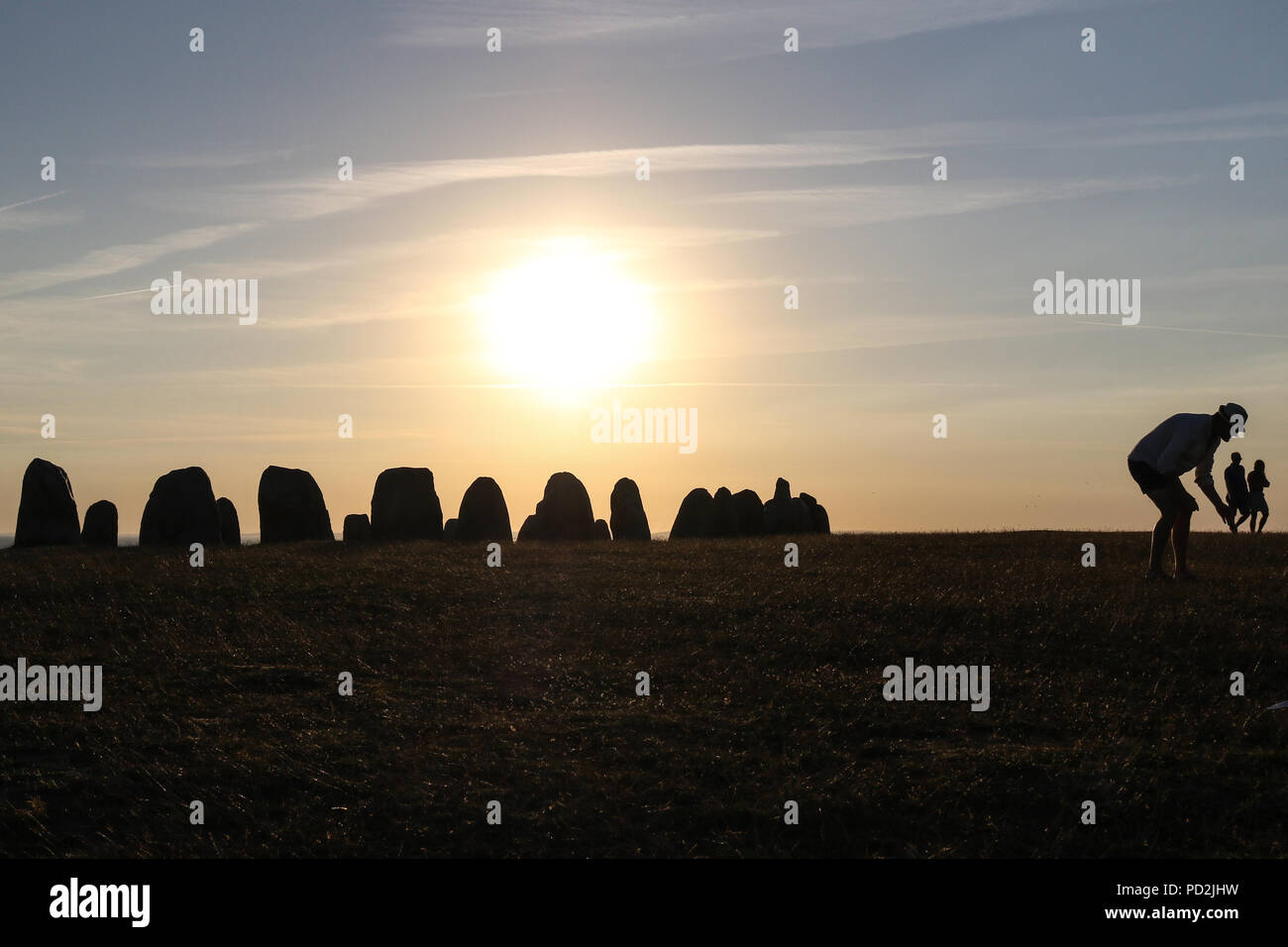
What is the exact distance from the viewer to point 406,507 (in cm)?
3366

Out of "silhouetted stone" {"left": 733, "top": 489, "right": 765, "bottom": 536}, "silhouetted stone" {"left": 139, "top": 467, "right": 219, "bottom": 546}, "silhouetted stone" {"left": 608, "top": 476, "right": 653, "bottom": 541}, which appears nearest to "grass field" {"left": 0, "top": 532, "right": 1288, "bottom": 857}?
"silhouetted stone" {"left": 139, "top": 467, "right": 219, "bottom": 546}

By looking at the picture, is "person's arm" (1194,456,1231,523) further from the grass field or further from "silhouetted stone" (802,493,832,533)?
"silhouetted stone" (802,493,832,533)

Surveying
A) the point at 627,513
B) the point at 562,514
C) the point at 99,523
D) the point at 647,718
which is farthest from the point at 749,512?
the point at 647,718

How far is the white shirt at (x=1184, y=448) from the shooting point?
59.1 feet

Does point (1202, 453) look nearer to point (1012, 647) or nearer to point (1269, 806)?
point (1012, 647)

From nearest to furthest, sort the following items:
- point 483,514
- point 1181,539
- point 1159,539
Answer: point 1181,539 < point 1159,539 < point 483,514

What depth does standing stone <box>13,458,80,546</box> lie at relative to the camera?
1293 inches

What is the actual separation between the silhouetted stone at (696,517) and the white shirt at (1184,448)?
66.0 feet

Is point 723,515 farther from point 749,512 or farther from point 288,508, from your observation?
point 288,508

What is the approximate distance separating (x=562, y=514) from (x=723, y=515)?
19.3 ft

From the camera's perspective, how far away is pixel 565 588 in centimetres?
2075

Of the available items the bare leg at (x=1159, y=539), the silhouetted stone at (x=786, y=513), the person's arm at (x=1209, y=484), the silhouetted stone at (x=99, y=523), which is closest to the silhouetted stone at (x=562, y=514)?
the silhouetted stone at (x=786, y=513)

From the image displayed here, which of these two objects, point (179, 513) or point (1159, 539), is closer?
point (1159, 539)
